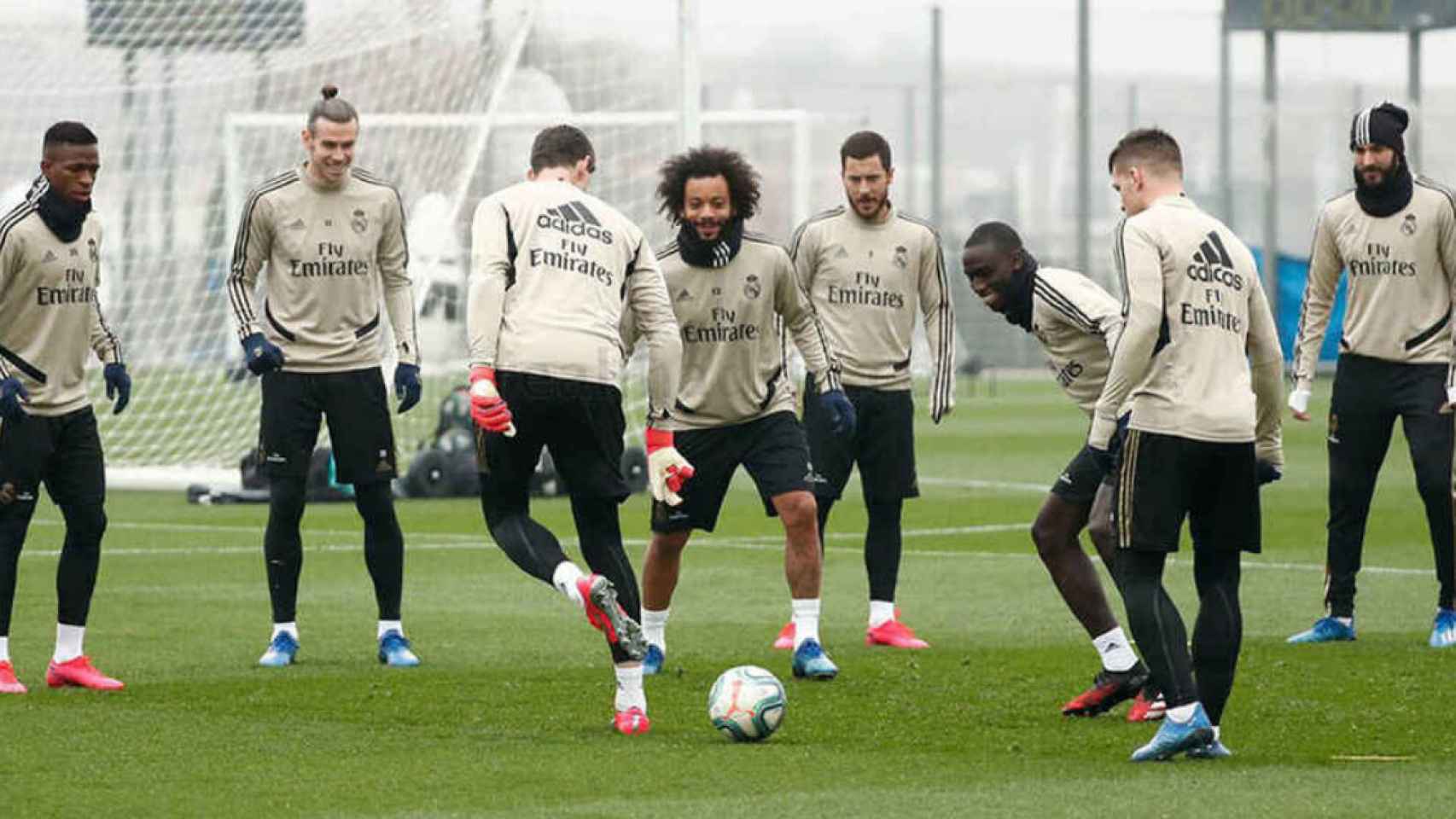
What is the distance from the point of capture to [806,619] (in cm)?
1090

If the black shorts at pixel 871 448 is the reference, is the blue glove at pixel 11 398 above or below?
above

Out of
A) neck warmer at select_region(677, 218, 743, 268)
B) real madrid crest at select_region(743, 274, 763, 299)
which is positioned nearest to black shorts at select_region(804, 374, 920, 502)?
real madrid crest at select_region(743, 274, 763, 299)

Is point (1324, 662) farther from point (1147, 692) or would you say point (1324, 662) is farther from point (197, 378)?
point (197, 378)

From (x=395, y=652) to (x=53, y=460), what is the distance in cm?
164

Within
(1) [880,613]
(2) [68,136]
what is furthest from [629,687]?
(2) [68,136]

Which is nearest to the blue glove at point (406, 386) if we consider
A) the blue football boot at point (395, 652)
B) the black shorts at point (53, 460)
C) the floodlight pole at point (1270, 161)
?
the blue football boot at point (395, 652)

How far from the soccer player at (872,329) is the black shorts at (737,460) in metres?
1.21

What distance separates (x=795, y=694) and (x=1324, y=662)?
236 cm

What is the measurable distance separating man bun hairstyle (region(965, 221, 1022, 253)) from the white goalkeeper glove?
4.18ft

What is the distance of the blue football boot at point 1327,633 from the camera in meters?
11.8

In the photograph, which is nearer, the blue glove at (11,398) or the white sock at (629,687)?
the white sock at (629,687)

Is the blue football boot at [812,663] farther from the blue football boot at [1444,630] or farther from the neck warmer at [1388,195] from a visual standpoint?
the neck warmer at [1388,195]

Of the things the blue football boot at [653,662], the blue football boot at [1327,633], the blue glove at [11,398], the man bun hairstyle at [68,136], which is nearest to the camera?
the blue glove at [11,398]

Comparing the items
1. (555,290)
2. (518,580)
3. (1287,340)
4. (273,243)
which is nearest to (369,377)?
→ (273,243)
